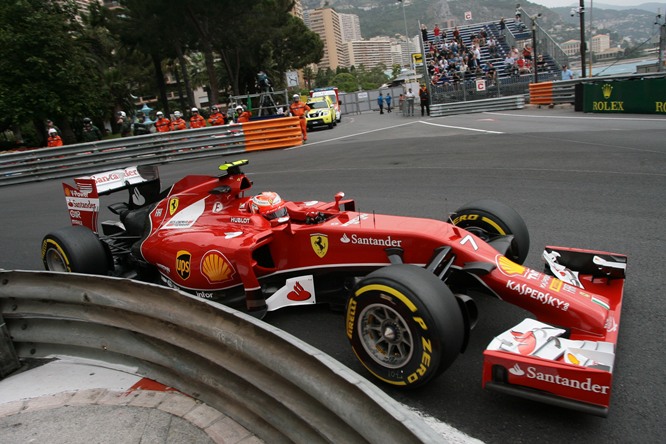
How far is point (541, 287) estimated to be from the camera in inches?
136

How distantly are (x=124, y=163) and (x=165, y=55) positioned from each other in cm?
3057

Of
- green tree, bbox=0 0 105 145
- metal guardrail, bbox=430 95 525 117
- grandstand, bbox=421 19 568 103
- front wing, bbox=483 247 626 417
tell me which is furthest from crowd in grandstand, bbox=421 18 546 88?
front wing, bbox=483 247 626 417

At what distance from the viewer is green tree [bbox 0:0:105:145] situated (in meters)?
22.2

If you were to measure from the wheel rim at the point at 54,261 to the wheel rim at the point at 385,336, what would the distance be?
3.75 meters

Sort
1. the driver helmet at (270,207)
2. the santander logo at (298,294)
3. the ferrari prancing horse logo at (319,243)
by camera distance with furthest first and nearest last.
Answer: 1. the driver helmet at (270,207)
2. the santander logo at (298,294)
3. the ferrari prancing horse logo at (319,243)

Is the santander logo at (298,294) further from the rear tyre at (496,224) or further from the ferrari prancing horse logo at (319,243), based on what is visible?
the rear tyre at (496,224)

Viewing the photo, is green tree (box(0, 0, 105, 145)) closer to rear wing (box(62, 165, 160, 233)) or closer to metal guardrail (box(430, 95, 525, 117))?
metal guardrail (box(430, 95, 525, 117))

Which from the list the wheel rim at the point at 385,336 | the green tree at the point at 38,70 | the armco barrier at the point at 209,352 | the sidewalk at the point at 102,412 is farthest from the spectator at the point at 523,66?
the sidewalk at the point at 102,412

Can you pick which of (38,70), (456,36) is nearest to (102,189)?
(38,70)

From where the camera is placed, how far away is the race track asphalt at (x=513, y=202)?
296 cm

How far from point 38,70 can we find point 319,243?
23483 millimetres

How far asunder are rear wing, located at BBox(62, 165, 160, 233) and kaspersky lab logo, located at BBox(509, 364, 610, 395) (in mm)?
4867

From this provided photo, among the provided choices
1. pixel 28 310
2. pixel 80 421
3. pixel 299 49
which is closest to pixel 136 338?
pixel 80 421

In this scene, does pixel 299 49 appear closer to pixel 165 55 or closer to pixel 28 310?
pixel 165 55
